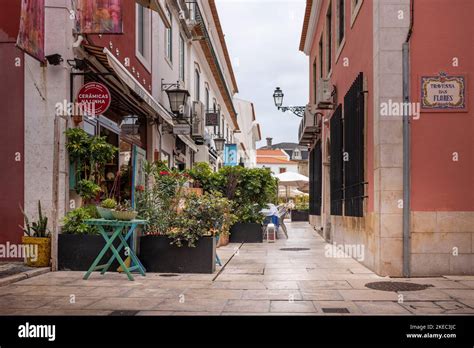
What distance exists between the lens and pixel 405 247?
28.0ft

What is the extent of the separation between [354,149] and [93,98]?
4716 millimetres

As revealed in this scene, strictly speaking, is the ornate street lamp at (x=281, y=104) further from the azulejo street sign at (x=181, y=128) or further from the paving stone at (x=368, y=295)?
the paving stone at (x=368, y=295)

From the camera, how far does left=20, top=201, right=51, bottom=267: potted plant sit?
8.75 m

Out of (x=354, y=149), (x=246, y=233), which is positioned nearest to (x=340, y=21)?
(x=354, y=149)

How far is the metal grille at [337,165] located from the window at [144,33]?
494 cm

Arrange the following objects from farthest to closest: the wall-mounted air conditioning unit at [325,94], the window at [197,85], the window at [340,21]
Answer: the window at [197,85] < the wall-mounted air conditioning unit at [325,94] < the window at [340,21]

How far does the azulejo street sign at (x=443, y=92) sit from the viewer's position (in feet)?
28.4

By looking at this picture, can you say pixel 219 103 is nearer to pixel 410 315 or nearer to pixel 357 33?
pixel 357 33

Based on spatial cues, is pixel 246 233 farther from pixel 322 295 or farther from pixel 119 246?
pixel 322 295

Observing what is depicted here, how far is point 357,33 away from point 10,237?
7.12 m

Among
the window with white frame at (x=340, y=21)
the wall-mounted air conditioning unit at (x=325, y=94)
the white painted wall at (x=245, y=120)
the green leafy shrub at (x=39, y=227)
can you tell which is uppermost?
the white painted wall at (x=245, y=120)

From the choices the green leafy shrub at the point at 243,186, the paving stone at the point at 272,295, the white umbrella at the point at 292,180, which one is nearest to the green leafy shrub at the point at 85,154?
the paving stone at the point at 272,295

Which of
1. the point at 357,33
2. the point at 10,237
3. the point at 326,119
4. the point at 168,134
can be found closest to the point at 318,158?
the point at 326,119

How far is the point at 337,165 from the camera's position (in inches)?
524
